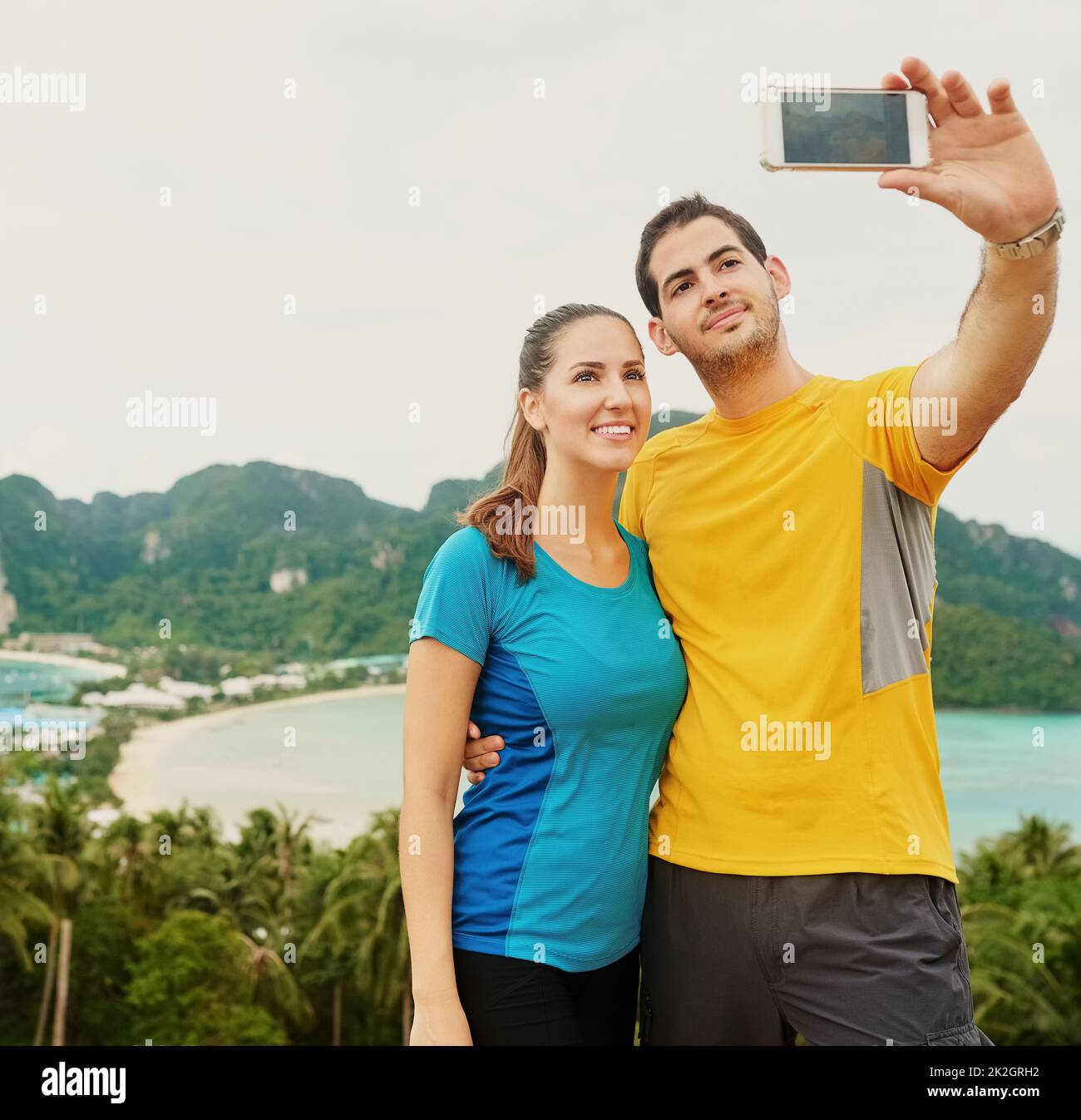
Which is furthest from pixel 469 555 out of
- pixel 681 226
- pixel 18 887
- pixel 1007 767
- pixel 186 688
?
pixel 1007 767

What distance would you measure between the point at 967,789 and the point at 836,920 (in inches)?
3614

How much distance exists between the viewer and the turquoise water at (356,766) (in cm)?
8119

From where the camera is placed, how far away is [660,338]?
3.67 metres

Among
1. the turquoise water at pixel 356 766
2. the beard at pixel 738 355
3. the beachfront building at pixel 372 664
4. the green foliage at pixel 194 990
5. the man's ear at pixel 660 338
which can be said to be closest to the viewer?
the beard at pixel 738 355

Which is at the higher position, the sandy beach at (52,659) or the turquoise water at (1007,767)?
the sandy beach at (52,659)

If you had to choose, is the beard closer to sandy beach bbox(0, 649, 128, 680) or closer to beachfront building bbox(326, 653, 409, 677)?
beachfront building bbox(326, 653, 409, 677)

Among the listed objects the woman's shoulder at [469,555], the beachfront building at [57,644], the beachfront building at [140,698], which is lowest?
the beachfront building at [140,698]

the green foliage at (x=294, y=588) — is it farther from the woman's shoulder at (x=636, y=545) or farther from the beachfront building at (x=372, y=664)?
the woman's shoulder at (x=636, y=545)

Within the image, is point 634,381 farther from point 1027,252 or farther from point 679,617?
point 1027,252

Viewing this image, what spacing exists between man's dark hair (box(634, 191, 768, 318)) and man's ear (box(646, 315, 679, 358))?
29 mm

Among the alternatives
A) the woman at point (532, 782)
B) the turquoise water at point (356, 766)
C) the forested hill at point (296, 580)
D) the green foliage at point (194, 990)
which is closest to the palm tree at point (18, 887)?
the green foliage at point (194, 990)

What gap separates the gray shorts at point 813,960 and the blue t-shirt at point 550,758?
0.62 ft

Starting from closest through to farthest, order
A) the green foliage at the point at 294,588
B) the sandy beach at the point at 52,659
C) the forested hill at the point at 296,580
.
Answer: the forested hill at the point at 296,580 < the green foliage at the point at 294,588 < the sandy beach at the point at 52,659

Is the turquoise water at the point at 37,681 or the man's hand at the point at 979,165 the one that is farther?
the turquoise water at the point at 37,681
